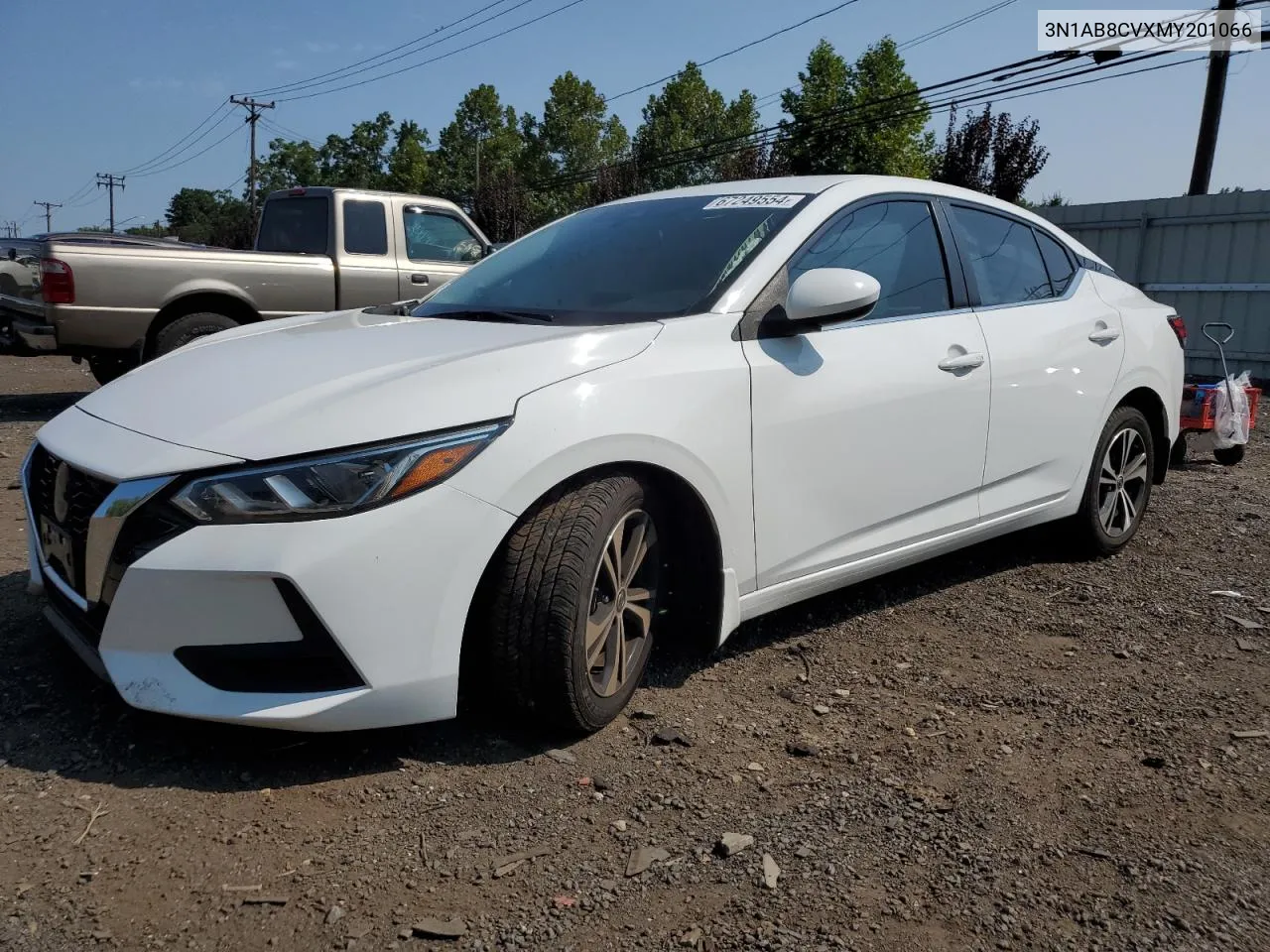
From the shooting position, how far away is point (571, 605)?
2.57 m

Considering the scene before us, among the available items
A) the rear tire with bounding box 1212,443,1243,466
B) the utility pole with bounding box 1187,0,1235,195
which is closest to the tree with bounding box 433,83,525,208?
the utility pole with bounding box 1187,0,1235,195

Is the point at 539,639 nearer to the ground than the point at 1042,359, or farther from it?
nearer to the ground

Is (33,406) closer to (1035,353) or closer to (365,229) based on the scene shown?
(365,229)

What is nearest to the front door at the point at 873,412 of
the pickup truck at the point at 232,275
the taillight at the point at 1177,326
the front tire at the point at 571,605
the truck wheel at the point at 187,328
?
the front tire at the point at 571,605

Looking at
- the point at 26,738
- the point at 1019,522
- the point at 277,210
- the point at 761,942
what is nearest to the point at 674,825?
the point at 761,942

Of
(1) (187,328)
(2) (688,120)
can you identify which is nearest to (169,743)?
(1) (187,328)

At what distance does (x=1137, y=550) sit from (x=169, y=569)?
4337 millimetres

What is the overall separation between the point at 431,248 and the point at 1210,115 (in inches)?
552

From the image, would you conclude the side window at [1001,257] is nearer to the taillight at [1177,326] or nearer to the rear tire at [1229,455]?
the taillight at [1177,326]

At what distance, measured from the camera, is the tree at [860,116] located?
40.8m

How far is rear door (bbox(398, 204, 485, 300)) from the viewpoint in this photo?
965 centimetres

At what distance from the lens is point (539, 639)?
2.57 meters

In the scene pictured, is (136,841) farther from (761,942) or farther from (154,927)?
(761,942)

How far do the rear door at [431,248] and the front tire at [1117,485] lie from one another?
21.5 ft
